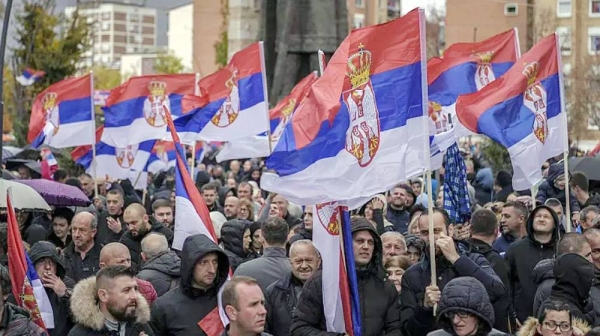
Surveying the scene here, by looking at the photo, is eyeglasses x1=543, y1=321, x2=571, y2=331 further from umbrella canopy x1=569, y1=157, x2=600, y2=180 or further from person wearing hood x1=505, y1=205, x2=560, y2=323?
umbrella canopy x1=569, y1=157, x2=600, y2=180

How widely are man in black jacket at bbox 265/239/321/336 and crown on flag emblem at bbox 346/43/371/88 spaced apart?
1.17m

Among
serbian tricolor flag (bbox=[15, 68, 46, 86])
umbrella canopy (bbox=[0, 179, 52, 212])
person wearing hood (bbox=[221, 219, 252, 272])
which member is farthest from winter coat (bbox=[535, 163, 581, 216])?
serbian tricolor flag (bbox=[15, 68, 46, 86])

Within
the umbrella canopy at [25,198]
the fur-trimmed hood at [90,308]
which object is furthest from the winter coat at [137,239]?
the fur-trimmed hood at [90,308]

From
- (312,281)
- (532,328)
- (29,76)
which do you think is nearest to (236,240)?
(312,281)

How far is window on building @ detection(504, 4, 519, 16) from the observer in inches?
2876

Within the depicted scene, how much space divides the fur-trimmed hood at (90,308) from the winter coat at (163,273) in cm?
180

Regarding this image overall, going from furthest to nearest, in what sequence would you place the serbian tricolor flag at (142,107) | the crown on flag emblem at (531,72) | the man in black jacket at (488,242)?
the serbian tricolor flag at (142,107) < the crown on flag emblem at (531,72) < the man in black jacket at (488,242)

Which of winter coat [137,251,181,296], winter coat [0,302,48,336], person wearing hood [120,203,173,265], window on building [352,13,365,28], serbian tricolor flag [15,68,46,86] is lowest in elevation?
winter coat [0,302,48,336]

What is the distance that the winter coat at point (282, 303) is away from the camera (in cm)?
965

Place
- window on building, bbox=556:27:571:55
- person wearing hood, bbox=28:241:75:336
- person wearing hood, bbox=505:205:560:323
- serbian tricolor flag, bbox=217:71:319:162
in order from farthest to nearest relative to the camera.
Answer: window on building, bbox=556:27:571:55 → serbian tricolor flag, bbox=217:71:319:162 → person wearing hood, bbox=505:205:560:323 → person wearing hood, bbox=28:241:75:336

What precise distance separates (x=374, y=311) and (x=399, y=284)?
1243mm

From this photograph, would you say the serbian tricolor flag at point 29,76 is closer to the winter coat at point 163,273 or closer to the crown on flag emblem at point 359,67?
the winter coat at point 163,273

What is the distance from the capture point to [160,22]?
584 feet

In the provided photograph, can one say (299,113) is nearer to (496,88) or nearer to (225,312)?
(225,312)
